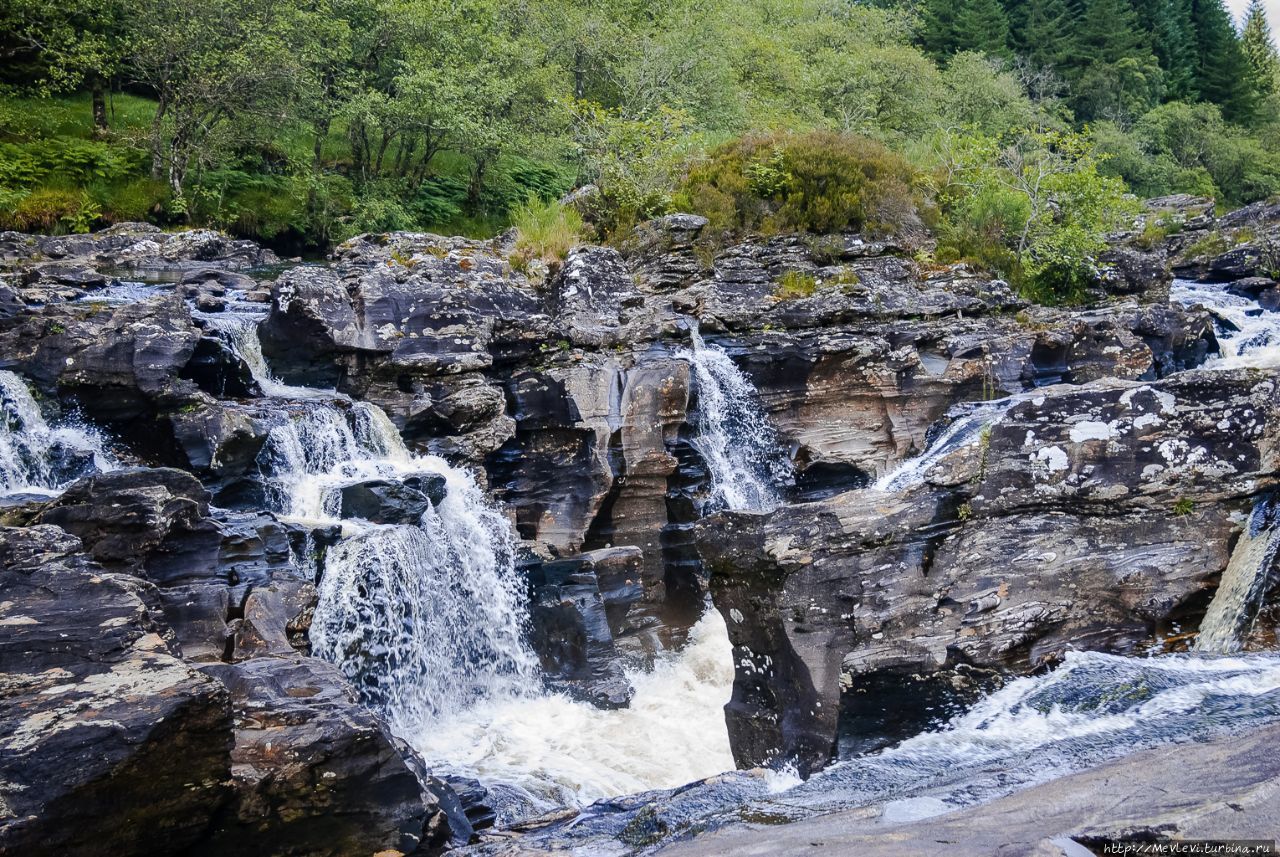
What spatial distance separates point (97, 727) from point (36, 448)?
8.72 metres

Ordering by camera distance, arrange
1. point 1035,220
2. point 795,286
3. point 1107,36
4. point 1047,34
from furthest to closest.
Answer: point 1047,34
point 1107,36
point 1035,220
point 795,286

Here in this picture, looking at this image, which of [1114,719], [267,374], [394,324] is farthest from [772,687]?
[267,374]

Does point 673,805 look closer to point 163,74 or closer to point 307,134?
point 163,74

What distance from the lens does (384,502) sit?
42.8ft

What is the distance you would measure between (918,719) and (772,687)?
57.1 inches

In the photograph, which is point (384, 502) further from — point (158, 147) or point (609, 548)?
point (158, 147)

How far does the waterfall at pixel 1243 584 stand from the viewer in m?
6.91

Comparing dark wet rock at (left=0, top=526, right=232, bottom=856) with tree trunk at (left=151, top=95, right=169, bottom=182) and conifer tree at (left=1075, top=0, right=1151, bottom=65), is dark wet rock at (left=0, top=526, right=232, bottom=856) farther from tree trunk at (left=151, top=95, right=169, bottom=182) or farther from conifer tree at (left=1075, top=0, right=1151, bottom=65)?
conifer tree at (left=1075, top=0, right=1151, bottom=65)

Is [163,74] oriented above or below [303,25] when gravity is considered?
below

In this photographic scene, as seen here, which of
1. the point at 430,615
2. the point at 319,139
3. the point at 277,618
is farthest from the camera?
the point at 319,139

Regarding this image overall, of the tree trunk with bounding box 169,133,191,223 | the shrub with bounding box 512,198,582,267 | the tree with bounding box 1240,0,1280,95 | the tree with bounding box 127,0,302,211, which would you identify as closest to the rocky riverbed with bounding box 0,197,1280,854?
the shrub with bounding box 512,198,582,267

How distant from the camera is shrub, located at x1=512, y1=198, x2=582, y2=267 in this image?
19.5 meters

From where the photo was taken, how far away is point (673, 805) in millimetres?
5938

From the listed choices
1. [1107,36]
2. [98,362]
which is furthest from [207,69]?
[1107,36]
